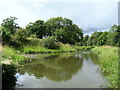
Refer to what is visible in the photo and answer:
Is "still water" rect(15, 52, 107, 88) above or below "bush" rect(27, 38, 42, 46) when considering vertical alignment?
below

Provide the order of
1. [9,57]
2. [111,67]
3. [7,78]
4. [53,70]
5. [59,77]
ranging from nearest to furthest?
→ 1. [7,78]
2. [111,67]
3. [59,77]
4. [53,70]
5. [9,57]

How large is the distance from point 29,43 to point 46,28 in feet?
47.2

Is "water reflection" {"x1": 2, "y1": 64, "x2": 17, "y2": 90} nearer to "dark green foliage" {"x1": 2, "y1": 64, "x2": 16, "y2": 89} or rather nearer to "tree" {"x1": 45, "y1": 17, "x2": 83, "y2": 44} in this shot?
"dark green foliage" {"x1": 2, "y1": 64, "x2": 16, "y2": 89}

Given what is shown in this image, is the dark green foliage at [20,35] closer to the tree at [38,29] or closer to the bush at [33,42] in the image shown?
the bush at [33,42]

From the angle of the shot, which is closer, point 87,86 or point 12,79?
point 87,86

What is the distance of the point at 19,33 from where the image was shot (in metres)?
21.4

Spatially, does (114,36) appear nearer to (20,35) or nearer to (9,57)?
(20,35)

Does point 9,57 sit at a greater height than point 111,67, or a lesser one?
greater

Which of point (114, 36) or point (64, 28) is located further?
point (64, 28)

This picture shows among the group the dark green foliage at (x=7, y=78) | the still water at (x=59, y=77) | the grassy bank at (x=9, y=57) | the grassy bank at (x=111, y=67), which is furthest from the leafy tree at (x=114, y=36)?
the dark green foliage at (x=7, y=78)

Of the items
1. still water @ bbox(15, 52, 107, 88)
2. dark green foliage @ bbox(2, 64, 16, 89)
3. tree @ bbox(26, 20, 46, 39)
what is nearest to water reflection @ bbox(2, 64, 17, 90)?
dark green foliage @ bbox(2, 64, 16, 89)

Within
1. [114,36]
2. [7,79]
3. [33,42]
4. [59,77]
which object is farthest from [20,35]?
[114,36]

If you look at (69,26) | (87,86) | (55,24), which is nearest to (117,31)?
(69,26)

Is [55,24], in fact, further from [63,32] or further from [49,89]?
[49,89]
